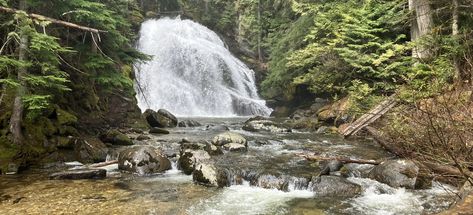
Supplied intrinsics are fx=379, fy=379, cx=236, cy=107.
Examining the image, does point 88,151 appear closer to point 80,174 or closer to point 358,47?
point 80,174

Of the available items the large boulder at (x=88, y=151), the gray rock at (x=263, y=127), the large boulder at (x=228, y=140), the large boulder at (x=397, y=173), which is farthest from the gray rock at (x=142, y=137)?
the large boulder at (x=397, y=173)

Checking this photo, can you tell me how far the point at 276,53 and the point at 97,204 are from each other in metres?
18.9

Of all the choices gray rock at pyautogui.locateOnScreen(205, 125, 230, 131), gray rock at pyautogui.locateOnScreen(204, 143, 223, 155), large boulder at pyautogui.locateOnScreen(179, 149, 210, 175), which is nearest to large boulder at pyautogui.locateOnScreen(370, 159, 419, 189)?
large boulder at pyautogui.locateOnScreen(179, 149, 210, 175)

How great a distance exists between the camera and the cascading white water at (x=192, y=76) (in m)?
26.6

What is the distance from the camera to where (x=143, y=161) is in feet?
34.0

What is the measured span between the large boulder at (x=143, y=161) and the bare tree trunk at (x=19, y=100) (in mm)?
2621

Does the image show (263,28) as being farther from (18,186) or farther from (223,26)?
(18,186)

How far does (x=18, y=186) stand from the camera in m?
8.27

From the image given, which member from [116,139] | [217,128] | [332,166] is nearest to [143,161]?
[116,139]

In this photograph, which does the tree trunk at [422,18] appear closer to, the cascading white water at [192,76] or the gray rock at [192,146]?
the gray rock at [192,146]

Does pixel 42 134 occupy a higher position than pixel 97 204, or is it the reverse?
pixel 42 134

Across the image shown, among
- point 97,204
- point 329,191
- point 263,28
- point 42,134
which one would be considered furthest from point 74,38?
point 263,28

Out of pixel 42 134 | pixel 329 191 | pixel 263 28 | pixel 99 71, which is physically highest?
pixel 263 28

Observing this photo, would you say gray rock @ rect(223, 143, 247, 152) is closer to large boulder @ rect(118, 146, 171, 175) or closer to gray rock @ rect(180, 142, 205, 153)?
gray rock @ rect(180, 142, 205, 153)
